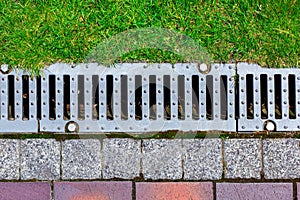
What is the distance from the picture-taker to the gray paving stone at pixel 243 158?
2.60 metres

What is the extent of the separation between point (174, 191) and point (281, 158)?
1.84 ft

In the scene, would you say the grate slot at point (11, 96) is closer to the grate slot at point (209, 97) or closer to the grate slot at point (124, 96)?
the grate slot at point (124, 96)

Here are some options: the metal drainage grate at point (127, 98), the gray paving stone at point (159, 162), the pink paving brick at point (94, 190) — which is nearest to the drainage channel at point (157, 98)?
the metal drainage grate at point (127, 98)

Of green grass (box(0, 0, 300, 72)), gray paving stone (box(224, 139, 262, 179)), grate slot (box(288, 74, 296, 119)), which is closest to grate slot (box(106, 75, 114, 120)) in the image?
green grass (box(0, 0, 300, 72))

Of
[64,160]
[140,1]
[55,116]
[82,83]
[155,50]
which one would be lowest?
[64,160]

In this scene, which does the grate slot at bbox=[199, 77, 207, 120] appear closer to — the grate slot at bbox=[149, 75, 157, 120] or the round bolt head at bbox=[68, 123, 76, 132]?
the grate slot at bbox=[149, 75, 157, 120]

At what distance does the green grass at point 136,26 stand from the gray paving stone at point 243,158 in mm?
413

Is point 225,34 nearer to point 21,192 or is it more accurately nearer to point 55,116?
point 55,116

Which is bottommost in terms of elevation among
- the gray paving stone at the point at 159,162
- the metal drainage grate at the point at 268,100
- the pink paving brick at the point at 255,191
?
the pink paving brick at the point at 255,191

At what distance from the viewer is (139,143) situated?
2.61 metres

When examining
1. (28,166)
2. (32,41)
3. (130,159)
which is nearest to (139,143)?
(130,159)

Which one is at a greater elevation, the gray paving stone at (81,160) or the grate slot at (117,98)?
the grate slot at (117,98)

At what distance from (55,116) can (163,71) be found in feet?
1.94

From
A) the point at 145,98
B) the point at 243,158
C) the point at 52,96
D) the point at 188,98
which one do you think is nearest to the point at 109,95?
the point at 145,98
